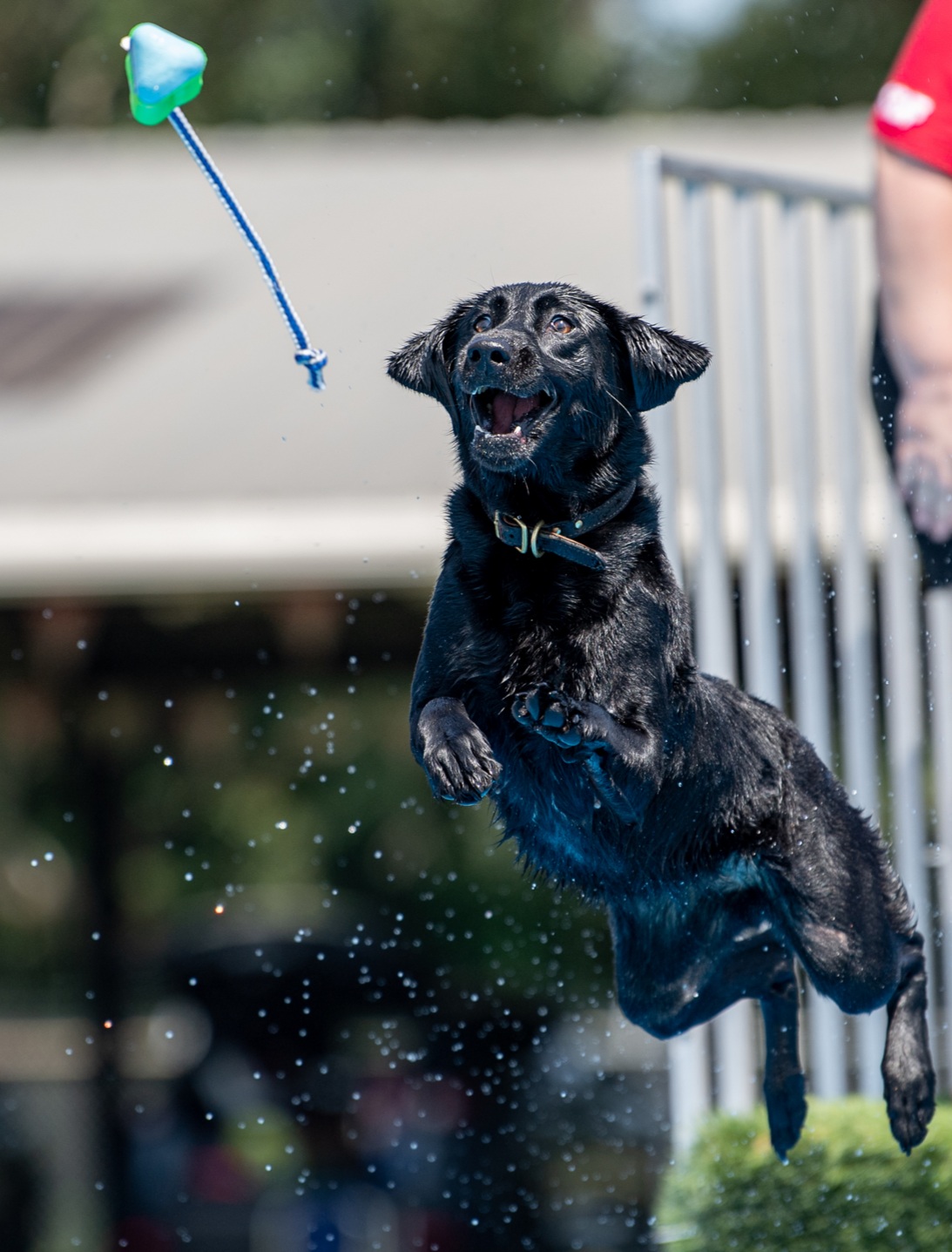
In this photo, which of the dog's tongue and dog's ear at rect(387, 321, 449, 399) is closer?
the dog's tongue

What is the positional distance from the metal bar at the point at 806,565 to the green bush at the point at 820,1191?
1.81ft

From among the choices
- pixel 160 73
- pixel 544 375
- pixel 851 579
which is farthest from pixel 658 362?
pixel 851 579

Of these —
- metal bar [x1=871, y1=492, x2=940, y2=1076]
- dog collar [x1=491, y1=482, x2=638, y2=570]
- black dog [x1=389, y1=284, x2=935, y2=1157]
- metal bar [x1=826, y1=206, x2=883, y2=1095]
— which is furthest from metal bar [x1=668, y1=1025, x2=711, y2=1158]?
dog collar [x1=491, y1=482, x2=638, y2=570]

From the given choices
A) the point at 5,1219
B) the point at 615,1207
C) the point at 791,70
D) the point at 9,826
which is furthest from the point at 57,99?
the point at 615,1207

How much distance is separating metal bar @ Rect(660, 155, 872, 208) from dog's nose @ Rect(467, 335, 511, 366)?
3.42 m

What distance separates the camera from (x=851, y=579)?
568 centimetres

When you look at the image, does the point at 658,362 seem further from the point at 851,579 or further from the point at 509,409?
the point at 851,579

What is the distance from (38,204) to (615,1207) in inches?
284

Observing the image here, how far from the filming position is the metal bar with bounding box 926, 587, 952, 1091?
5.48 metres

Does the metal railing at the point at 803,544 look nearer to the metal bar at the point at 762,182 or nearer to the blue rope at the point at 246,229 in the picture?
the metal bar at the point at 762,182

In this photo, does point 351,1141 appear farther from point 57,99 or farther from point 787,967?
point 57,99

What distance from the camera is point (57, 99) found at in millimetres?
18141

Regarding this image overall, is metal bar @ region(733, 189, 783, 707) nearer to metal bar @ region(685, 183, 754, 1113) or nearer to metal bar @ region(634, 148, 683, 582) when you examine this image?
Result: metal bar @ region(685, 183, 754, 1113)

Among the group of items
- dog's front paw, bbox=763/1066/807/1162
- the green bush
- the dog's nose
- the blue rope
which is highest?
the blue rope
